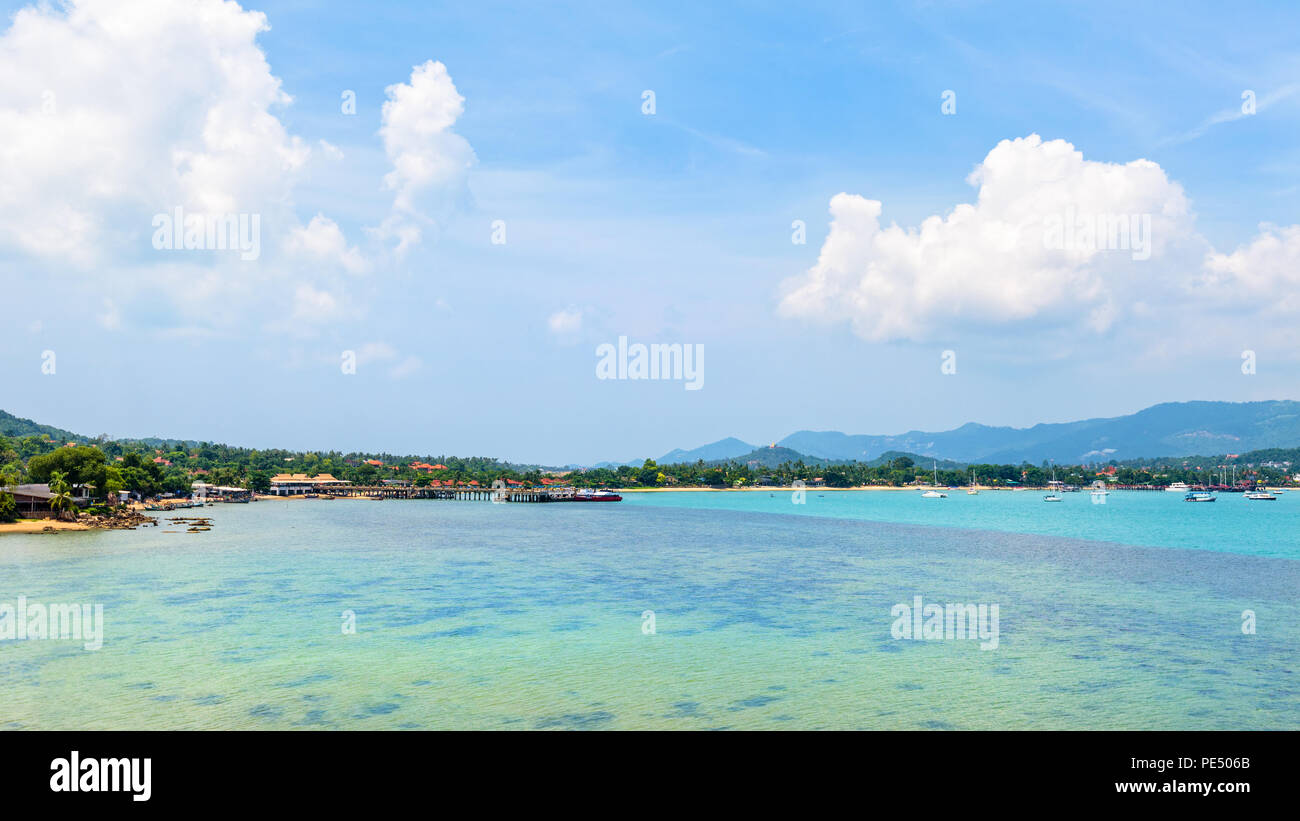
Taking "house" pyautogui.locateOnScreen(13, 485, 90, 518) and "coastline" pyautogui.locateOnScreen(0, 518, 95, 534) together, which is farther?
"house" pyautogui.locateOnScreen(13, 485, 90, 518)

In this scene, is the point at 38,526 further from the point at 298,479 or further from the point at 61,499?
the point at 298,479

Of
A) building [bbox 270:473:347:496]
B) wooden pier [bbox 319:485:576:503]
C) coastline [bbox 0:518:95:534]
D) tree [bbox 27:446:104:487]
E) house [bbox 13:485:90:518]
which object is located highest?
tree [bbox 27:446:104:487]

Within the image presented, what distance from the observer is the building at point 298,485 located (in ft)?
584

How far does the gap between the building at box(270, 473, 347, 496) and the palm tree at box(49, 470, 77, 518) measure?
98899mm

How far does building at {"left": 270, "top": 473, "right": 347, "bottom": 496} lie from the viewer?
177875 millimetres

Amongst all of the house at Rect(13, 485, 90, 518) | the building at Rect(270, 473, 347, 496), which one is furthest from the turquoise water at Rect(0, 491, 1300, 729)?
the building at Rect(270, 473, 347, 496)

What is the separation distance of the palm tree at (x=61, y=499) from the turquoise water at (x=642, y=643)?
1910cm

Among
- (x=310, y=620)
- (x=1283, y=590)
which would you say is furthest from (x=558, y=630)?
(x=1283, y=590)

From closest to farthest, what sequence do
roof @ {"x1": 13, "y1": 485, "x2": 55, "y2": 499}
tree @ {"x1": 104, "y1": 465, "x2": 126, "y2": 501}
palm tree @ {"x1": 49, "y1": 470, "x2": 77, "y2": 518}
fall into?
palm tree @ {"x1": 49, "y1": 470, "x2": 77, "y2": 518}
roof @ {"x1": 13, "y1": 485, "x2": 55, "y2": 499}
tree @ {"x1": 104, "y1": 465, "x2": 126, "y2": 501}

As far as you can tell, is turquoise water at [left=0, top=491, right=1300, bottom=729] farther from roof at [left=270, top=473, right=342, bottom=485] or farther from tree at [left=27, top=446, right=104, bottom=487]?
roof at [left=270, top=473, right=342, bottom=485]

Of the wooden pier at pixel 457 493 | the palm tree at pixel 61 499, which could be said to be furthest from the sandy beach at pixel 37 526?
the wooden pier at pixel 457 493

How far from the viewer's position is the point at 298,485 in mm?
181750
